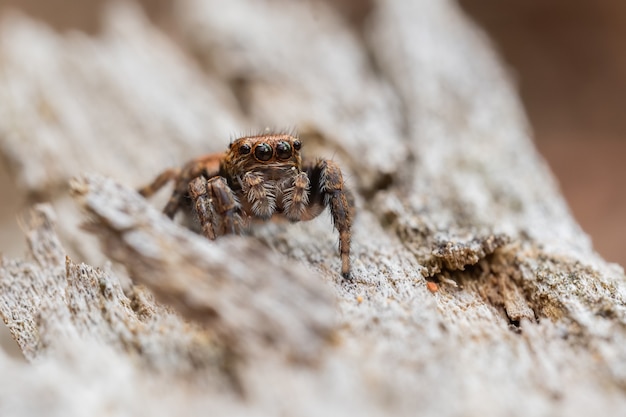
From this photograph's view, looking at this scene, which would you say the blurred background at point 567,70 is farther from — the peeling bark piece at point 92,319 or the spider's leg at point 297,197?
the spider's leg at point 297,197

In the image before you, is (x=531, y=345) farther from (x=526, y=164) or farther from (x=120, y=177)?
(x=120, y=177)

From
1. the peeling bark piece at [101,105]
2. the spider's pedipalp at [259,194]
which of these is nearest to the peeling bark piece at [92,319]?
the spider's pedipalp at [259,194]

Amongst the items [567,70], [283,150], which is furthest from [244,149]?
[567,70]

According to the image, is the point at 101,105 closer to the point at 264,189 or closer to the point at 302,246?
the point at 264,189

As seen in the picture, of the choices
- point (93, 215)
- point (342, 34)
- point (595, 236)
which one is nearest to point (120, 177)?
point (93, 215)

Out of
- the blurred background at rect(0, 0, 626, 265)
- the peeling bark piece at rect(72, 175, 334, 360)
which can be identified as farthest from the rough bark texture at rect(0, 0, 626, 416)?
the blurred background at rect(0, 0, 626, 265)

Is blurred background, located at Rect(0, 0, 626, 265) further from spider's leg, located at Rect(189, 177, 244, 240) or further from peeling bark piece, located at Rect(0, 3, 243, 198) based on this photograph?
spider's leg, located at Rect(189, 177, 244, 240)
